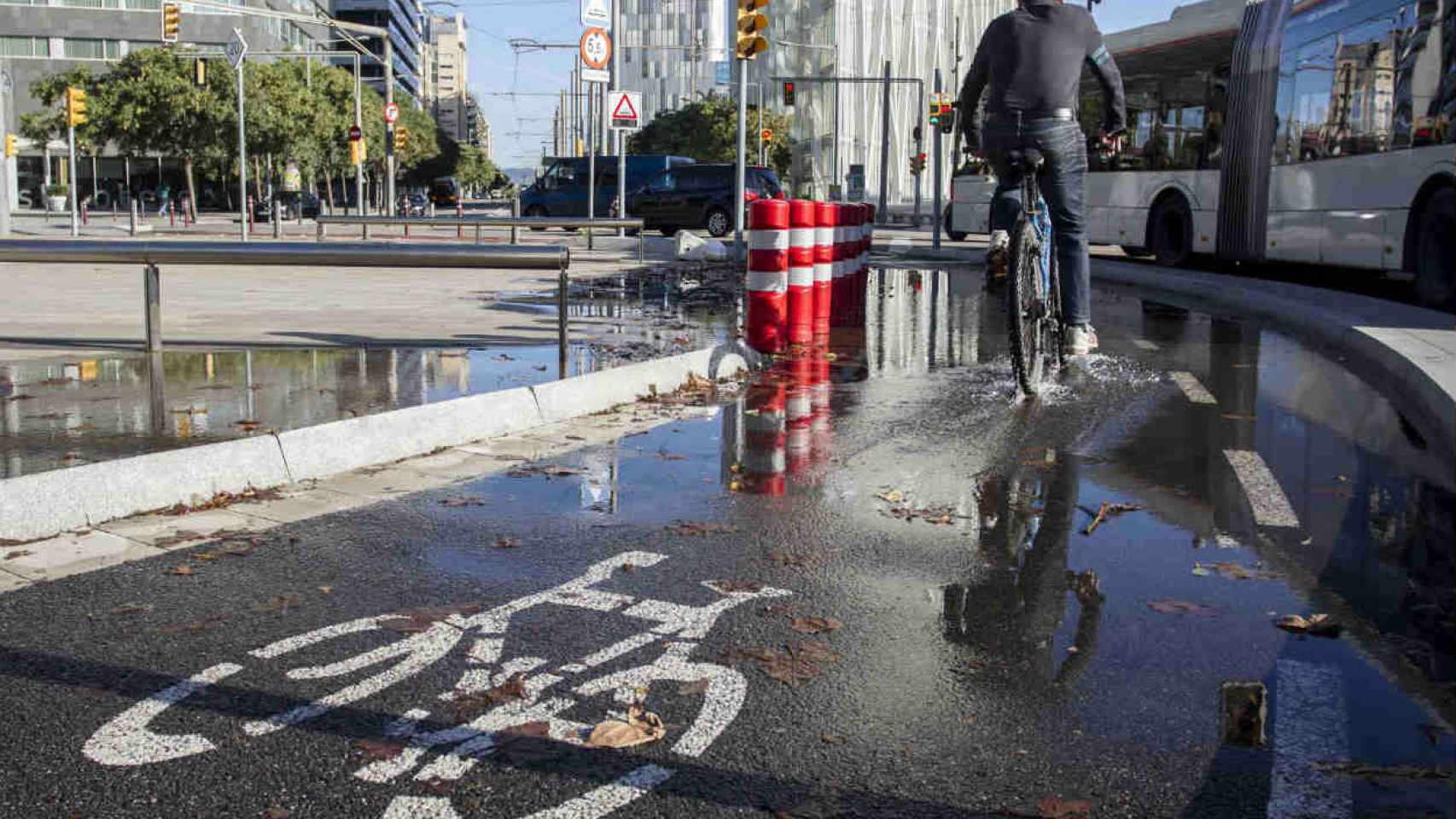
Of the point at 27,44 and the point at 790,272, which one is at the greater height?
the point at 27,44

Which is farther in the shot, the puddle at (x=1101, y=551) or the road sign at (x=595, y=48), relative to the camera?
the road sign at (x=595, y=48)

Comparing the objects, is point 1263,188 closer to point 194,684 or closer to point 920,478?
point 920,478

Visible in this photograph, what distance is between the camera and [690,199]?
40469 mm

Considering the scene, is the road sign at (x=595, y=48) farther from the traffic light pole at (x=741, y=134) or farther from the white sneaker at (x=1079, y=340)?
the white sneaker at (x=1079, y=340)

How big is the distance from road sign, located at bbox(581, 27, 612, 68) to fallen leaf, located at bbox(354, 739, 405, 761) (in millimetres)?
22957

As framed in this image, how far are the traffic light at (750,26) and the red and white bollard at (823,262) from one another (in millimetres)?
7195

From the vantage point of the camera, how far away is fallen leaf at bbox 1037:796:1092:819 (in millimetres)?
2816

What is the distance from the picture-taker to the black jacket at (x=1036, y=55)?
27.5 feet

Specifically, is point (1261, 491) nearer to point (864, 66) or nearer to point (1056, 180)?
point (1056, 180)

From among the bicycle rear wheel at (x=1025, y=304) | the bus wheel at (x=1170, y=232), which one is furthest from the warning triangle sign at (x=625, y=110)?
the bicycle rear wheel at (x=1025, y=304)

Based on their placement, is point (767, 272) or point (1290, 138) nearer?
point (767, 272)

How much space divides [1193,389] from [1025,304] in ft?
5.33

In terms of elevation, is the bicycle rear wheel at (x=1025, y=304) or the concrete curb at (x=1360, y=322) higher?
the bicycle rear wheel at (x=1025, y=304)

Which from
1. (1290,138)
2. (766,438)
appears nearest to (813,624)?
(766,438)
